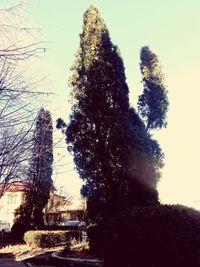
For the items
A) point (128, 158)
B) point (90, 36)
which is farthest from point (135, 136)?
point (90, 36)

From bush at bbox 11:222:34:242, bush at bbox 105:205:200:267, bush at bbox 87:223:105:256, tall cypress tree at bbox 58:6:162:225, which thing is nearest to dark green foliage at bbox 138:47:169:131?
tall cypress tree at bbox 58:6:162:225

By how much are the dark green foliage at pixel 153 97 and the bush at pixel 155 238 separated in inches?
468

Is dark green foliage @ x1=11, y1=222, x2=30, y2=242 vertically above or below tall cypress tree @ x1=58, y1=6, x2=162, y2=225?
below

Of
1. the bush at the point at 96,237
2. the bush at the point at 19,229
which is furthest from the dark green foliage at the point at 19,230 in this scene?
the bush at the point at 96,237

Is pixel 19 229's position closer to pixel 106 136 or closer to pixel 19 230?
pixel 19 230

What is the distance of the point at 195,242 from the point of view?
9.21 m

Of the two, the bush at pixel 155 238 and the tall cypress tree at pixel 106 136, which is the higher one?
the tall cypress tree at pixel 106 136

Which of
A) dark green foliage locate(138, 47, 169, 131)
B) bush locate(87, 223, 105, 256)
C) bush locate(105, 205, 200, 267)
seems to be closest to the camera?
bush locate(105, 205, 200, 267)

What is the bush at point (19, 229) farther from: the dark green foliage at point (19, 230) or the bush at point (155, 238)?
the bush at point (155, 238)

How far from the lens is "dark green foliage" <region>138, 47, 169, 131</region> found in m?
21.9

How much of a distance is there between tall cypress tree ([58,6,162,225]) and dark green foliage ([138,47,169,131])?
9.03 ft

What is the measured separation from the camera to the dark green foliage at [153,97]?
21.9 m

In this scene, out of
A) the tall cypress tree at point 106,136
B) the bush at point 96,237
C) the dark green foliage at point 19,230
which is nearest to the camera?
the bush at point 96,237

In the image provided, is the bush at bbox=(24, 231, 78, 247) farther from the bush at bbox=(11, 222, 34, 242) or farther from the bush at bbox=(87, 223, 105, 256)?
the bush at bbox=(87, 223, 105, 256)
